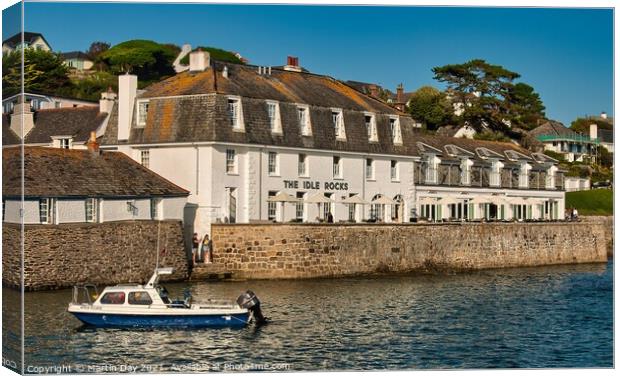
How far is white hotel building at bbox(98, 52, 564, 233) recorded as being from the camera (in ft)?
194

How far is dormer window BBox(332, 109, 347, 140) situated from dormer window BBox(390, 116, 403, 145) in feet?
13.6

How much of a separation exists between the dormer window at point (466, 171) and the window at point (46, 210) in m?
33.3

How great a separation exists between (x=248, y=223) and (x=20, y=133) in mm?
27324

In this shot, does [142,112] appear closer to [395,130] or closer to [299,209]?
[299,209]

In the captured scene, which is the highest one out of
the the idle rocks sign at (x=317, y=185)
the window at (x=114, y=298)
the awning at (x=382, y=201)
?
the the idle rocks sign at (x=317, y=185)

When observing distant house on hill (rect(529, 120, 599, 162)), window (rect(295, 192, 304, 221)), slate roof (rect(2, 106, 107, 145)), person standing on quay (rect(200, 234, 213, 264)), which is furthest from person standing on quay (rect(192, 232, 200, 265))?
distant house on hill (rect(529, 120, 599, 162))

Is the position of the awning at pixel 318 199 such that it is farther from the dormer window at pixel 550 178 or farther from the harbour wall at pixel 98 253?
the dormer window at pixel 550 178

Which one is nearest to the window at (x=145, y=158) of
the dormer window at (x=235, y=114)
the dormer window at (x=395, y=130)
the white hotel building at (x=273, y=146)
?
the white hotel building at (x=273, y=146)

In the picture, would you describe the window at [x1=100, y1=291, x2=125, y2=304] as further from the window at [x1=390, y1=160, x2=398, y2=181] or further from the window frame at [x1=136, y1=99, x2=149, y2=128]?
the window at [x1=390, y1=160, x2=398, y2=181]

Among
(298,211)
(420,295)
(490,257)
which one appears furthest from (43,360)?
(490,257)

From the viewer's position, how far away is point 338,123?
65625mm

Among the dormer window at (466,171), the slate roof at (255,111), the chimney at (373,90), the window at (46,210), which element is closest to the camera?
the window at (46,210)

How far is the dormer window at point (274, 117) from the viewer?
61750mm

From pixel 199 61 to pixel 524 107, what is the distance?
2171cm
